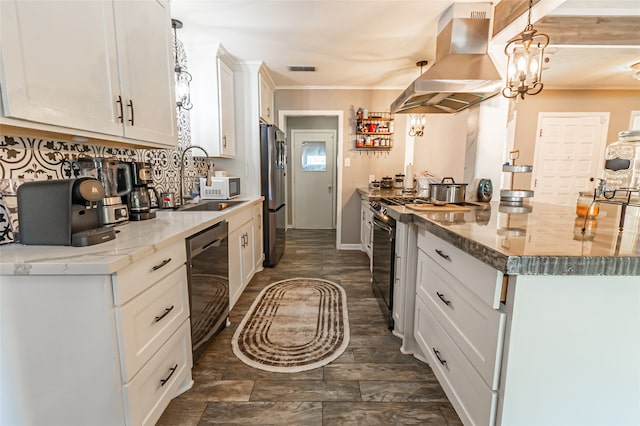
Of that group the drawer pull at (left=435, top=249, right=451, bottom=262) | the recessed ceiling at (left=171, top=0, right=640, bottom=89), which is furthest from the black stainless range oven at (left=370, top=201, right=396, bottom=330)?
the recessed ceiling at (left=171, top=0, right=640, bottom=89)

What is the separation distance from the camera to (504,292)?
0.85 meters

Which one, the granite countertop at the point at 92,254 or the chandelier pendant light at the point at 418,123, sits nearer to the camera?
the granite countertop at the point at 92,254

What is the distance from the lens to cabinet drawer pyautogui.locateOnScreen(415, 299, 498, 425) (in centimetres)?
93

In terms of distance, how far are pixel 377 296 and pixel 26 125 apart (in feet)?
8.24

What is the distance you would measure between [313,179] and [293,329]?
419 centimetres

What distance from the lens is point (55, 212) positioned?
104 cm

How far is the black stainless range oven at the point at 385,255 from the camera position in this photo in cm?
199

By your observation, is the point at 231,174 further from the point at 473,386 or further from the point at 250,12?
the point at 473,386

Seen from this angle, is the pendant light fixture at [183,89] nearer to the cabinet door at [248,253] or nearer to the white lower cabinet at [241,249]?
the white lower cabinet at [241,249]

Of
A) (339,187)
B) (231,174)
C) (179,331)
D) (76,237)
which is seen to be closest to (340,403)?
(179,331)

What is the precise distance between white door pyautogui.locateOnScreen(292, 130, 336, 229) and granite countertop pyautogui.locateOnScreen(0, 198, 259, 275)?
458cm

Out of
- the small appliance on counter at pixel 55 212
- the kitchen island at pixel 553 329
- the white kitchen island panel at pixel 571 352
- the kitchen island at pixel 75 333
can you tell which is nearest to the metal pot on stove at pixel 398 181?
the kitchen island at pixel 553 329

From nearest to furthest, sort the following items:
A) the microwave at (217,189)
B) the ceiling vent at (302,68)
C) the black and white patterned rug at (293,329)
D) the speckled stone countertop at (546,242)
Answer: the speckled stone countertop at (546,242), the black and white patterned rug at (293,329), the microwave at (217,189), the ceiling vent at (302,68)

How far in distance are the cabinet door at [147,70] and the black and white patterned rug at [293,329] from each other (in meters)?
1.50
